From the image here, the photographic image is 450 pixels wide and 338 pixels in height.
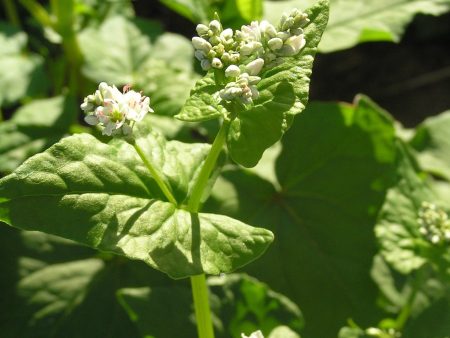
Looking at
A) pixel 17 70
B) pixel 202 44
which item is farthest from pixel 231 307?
pixel 17 70

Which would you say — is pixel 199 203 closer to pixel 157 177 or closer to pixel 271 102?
pixel 157 177

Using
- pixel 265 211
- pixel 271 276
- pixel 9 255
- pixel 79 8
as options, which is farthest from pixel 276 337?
pixel 79 8

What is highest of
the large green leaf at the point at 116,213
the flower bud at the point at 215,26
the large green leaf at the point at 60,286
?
the flower bud at the point at 215,26

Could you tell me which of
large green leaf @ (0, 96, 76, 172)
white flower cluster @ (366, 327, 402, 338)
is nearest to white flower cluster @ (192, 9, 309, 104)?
white flower cluster @ (366, 327, 402, 338)

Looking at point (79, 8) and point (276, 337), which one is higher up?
point (79, 8)

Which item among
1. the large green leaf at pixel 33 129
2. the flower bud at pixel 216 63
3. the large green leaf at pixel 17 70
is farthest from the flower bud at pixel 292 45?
the large green leaf at pixel 17 70

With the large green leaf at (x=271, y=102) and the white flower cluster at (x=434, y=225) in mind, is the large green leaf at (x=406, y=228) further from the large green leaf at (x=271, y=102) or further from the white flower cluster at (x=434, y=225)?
the large green leaf at (x=271, y=102)

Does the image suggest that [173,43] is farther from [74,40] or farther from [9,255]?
[9,255]
